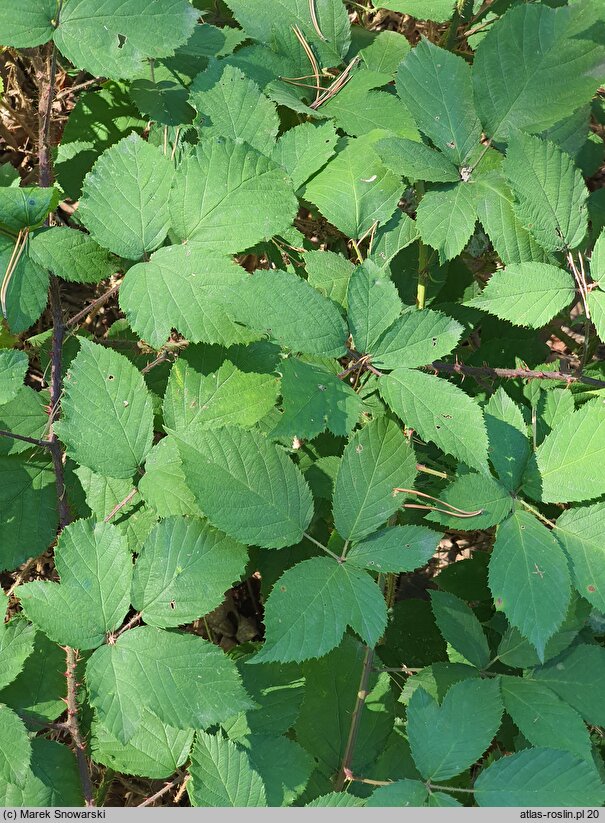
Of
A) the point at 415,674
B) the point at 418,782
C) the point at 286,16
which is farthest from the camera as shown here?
the point at 286,16

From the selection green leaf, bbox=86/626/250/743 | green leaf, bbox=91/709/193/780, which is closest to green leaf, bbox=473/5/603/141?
green leaf, bbox=86/626/250/743

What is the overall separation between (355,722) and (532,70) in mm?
1558

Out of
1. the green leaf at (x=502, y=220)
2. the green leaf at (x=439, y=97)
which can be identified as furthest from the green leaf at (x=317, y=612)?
the green leaf at (x=439, y=97)

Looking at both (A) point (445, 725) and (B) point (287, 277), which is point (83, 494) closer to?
(B) point (287, 277)

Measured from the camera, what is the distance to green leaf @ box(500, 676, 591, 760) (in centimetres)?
148

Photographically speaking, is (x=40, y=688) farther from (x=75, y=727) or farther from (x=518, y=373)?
(x=518, y=373)

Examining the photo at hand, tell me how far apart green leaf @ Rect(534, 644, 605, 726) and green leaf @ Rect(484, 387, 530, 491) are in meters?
0.41

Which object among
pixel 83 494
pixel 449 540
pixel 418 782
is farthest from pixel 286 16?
pixel 418 782

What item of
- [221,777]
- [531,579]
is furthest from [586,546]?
[221,777]

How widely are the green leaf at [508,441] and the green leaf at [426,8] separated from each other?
1036 mm

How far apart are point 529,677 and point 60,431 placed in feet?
3.91

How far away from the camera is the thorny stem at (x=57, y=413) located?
1595 mm

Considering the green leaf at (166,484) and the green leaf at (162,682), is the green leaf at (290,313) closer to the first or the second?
the green leaf at (166,484)

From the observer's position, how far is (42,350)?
194 cm
